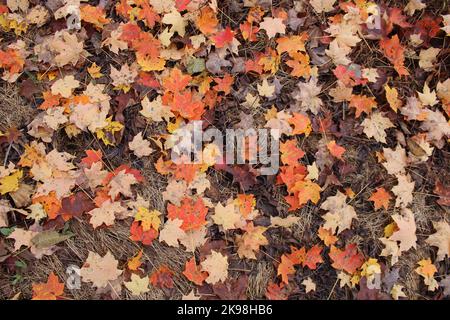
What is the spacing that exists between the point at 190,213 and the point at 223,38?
1207 mm

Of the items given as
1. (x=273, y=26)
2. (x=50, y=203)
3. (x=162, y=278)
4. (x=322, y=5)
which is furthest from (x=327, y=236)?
(x=50, y=203)

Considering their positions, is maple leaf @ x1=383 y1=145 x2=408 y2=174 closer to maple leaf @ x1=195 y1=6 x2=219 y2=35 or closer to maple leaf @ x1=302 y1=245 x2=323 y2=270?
maple leaf @ x1=302 y1=245 x2=323 y2=270

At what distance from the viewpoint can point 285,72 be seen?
314 cm

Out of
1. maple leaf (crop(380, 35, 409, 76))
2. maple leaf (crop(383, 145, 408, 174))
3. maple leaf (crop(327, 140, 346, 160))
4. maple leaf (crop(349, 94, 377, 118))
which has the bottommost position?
maple leaf (crop(383, 145, 408, 174))

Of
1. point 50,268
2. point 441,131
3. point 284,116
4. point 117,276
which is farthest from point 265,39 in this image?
point 50,268

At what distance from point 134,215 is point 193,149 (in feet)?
1.82

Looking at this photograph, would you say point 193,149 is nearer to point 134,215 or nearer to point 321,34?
point 134,215

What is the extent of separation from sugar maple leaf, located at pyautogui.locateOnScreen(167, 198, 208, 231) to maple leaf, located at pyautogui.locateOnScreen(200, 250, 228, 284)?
20 centimetres

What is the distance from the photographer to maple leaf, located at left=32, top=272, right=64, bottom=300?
268cm

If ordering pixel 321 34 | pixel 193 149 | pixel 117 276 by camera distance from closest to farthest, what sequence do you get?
pixel 117 276 → pixel 193 149 → pixel 321 34

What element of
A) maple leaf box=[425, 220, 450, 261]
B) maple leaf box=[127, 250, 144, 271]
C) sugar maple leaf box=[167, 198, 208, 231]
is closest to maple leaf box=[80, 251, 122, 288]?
maple leaf box=[127, 250, 144, 271]

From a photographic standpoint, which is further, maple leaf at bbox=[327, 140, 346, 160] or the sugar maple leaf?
maple leaf at bbox=[327, 140, 346, 160]

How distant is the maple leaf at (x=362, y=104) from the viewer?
305cm

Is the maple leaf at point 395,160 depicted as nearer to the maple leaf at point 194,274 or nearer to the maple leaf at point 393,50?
the maple leaf at point 393,50
